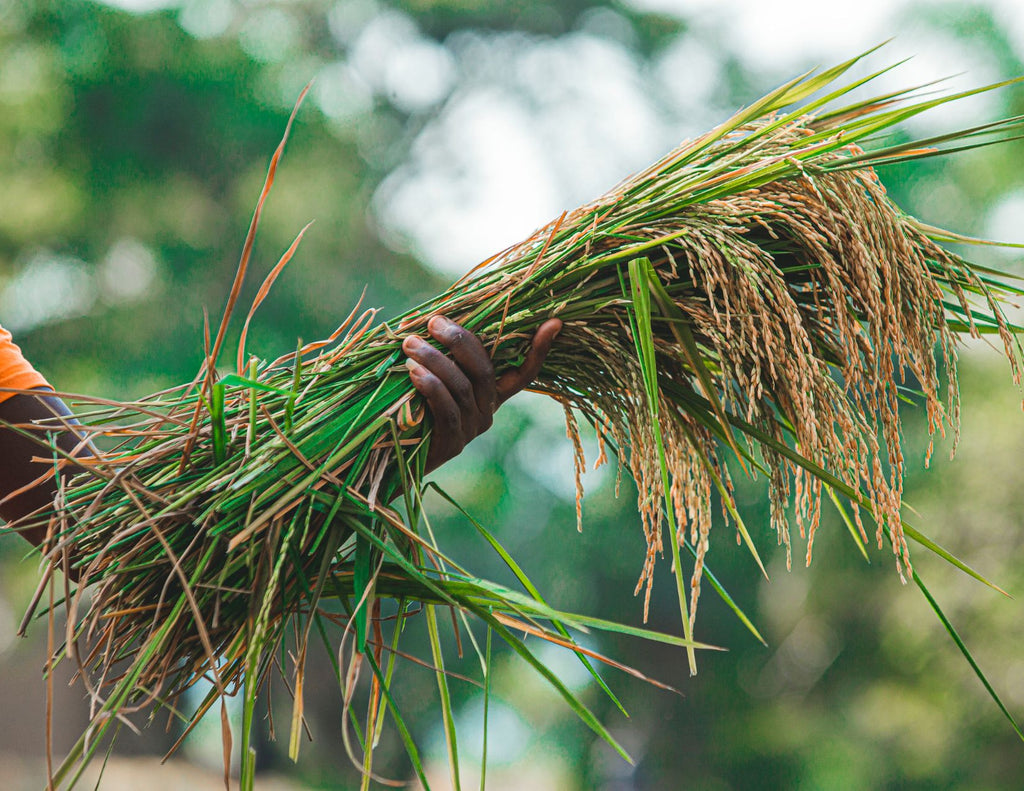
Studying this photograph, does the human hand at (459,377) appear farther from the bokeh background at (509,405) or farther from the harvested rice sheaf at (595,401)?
the bokeh background at (509,405)

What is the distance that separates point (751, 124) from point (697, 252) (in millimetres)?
219

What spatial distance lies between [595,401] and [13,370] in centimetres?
71

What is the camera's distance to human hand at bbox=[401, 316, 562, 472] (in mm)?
909

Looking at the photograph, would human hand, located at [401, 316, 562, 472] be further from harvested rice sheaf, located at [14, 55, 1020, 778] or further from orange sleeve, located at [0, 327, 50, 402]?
orange sleeve, located at [0, 327, 50, 402]

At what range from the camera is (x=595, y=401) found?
1004 millimetres

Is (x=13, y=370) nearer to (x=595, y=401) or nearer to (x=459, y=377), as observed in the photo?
(x=459, y=377)

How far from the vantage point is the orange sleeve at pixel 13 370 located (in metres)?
1.06

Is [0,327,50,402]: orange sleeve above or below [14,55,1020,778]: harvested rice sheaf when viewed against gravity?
above

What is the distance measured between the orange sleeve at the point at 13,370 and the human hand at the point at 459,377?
0.49m

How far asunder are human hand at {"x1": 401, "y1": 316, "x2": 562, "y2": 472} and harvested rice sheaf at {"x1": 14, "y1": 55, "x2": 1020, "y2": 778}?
0.02m

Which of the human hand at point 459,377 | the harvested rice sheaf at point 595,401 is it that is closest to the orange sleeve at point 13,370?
the harvested rice sheaf at point 595,401

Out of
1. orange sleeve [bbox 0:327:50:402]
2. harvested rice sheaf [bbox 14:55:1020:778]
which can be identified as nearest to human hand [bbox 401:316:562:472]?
harvested rice sheaf [bbox 14:55:1020:778]

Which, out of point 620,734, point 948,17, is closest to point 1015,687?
point 620,734

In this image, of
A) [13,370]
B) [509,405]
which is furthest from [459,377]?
[509,405]
